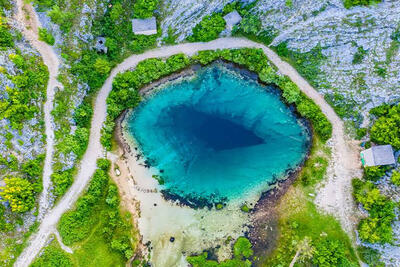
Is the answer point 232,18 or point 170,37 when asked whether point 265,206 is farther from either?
point 170,37

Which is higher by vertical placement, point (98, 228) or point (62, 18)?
point (62, 18)

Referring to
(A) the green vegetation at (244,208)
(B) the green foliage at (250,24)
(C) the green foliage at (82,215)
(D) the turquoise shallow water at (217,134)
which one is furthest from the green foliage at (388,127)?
(C) the green foliage at (82,215)

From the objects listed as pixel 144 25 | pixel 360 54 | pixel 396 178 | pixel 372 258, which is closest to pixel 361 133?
pixel 396 178

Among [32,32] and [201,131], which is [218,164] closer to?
[201,131]

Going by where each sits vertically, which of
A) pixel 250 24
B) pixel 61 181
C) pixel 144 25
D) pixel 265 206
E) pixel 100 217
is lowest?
pixel 100 217

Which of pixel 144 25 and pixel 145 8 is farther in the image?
pixel 144 25

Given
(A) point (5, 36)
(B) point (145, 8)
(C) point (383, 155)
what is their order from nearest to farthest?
(A) point (5, 36), (C) point (383, 155), (B) point (145, 8)

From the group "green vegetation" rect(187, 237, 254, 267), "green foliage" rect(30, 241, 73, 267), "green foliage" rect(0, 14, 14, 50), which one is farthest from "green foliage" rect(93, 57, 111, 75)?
"green vegetation" rect(187, 237, 254, 267)

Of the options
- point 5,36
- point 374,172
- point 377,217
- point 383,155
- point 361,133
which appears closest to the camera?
point 5,36

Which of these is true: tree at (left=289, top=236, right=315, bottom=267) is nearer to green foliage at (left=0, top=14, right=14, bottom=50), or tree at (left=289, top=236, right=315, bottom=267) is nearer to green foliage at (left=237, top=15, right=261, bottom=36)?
green foliage at (left=237, top=15, right=261, bottom=36)
